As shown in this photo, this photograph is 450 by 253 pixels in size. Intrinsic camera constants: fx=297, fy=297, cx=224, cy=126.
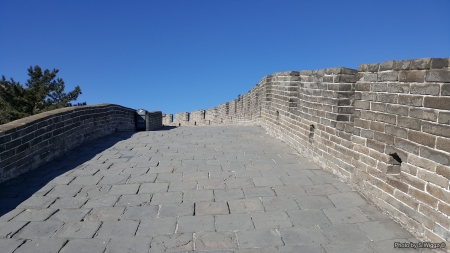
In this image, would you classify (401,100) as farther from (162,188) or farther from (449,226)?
(162,188)

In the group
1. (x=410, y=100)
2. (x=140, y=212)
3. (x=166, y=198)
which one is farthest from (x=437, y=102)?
(x=140, y=212)

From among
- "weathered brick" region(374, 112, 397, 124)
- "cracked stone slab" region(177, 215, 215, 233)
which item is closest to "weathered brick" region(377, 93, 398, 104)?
"weathered brick" region(374, 112, 397, 124)

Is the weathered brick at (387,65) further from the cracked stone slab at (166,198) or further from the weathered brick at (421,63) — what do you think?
the cracked stone slab at (166,198)

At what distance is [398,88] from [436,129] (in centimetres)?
63

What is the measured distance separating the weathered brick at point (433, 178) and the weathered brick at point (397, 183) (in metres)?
0.22

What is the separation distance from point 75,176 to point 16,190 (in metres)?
0.73

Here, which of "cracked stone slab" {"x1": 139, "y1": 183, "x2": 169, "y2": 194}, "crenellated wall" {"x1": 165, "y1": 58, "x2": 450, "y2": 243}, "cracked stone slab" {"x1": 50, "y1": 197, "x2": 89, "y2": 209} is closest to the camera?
"crenellated wall" {"x1": 165, "y1": 58, "x2": 450, "y2": 243}

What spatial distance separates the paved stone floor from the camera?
2600 millimetres

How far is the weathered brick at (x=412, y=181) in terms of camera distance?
2.63 m

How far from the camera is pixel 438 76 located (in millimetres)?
2467

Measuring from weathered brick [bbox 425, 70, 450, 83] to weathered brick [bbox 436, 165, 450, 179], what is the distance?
69cm

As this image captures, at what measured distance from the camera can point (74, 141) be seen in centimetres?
619

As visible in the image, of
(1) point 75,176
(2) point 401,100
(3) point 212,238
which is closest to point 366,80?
(2) point 401,100

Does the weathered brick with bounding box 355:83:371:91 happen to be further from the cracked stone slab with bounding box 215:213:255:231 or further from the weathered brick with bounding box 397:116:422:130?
the cracked stone slab with bounding box 215:213:255:231
